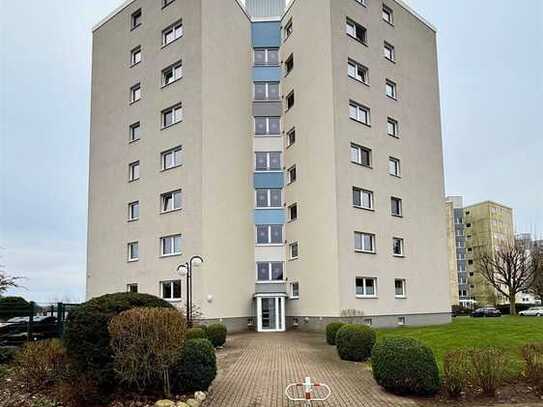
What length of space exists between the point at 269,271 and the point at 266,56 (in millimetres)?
14544

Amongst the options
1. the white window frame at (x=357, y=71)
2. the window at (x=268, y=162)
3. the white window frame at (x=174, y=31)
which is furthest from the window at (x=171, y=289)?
the white window frame at (x=357, y=71)

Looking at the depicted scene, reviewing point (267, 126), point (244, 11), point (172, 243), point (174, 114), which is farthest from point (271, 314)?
point (244, 11)

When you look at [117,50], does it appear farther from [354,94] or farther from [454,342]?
[454,342]

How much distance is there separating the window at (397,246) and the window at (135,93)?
740 inches

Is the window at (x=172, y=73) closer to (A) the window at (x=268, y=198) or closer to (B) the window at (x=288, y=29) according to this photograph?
(B) the window at (x=288, y=29)

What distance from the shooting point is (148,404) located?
33.8 feet

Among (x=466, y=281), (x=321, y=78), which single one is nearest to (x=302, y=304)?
(x=321, y=78)

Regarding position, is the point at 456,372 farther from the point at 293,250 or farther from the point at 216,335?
the point at 293,250

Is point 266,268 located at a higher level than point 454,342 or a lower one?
higher

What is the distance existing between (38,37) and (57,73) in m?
5.77

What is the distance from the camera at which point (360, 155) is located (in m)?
29.5

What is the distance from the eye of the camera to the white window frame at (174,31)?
102ft

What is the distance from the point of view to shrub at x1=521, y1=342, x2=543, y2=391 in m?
11.1

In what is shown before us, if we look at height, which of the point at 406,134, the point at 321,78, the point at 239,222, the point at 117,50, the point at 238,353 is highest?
the point at 117,50
